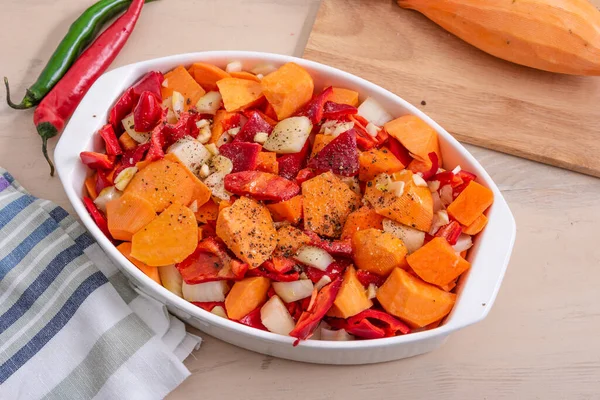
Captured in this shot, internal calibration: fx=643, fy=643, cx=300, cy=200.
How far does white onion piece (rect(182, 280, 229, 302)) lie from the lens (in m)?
1.47

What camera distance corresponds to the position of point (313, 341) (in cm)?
139

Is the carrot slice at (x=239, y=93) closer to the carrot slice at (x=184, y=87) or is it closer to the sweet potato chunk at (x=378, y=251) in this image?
the carrot slice at (x=184, y=87)

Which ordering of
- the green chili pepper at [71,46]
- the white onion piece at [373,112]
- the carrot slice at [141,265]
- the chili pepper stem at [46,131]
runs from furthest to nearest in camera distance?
the green chili pepper at [71,46] < the chili pepper stem at [46,131] < the white onion piece at [373,112] < the carrot slice at [141,265]

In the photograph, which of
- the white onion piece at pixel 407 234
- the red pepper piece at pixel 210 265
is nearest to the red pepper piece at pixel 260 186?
the red pepper piece at pixel 210 265

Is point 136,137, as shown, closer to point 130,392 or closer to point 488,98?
point 130,392

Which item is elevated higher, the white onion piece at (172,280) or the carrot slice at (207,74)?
the carrot slice at (207,74)

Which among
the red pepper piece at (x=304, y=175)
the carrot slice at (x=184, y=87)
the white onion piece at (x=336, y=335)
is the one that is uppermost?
the carrot slice at (x=184, y=87)

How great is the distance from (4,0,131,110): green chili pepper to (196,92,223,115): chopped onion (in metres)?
0.58

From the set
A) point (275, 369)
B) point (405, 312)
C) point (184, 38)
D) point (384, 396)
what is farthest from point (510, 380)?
point (184, 38)

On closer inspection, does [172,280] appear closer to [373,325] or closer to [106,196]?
[106,196]

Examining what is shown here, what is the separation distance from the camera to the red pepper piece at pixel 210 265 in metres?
1.46

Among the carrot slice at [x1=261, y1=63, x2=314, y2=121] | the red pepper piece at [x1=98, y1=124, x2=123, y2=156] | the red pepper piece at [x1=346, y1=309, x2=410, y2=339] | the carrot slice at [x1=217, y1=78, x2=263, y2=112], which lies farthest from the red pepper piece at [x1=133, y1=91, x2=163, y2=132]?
the red pepper piece at [x1=346, y1=309, x2=410, y2=339]

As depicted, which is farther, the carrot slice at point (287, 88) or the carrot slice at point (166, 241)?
the carrot slice at point (287, 88)

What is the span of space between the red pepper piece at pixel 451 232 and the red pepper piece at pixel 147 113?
29.8 inches
